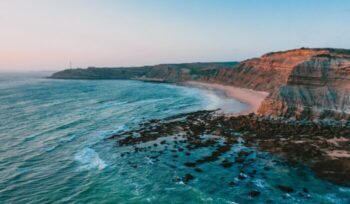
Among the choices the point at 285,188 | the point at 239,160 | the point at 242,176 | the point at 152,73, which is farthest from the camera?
the point at 152,73

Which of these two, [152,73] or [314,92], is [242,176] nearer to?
[314,92]

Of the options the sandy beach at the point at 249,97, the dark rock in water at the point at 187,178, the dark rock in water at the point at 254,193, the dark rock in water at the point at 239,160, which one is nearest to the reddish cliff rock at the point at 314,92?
the sandy beach at the point at 249,97

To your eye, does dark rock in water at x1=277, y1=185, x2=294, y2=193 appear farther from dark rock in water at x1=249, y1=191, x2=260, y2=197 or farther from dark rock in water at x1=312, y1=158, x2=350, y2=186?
dark rock in water at x1=312, y1=158, x2=350, y2=186

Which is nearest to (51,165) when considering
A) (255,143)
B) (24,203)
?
(24,203)

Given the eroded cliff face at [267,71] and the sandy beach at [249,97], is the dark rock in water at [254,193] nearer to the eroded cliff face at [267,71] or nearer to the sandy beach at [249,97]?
the sandy beach at [249,97]

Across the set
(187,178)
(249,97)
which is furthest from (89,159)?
(249,97)

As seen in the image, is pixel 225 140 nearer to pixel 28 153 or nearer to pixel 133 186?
pixel 133 186
